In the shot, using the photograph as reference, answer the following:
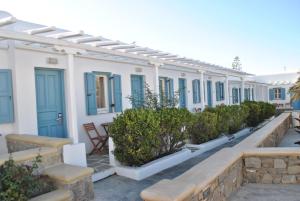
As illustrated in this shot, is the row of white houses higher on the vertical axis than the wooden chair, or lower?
higher

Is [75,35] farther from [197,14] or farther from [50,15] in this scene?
[197,14]

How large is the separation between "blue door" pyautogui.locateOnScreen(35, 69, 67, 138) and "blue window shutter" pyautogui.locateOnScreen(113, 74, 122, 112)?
1981 millimetres

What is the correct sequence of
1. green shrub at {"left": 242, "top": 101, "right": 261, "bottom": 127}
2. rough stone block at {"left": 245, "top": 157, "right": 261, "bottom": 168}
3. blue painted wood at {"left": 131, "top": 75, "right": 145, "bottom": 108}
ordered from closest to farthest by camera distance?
rough stone block at {"left": 245, "top": 157, "right": 261, "bottom": 168}, blue painted wood at {"left": 131, "top": 75, "right": 145, "bottom": 108}, green shrub at {"left": 242, "top": 101, "right": 261, "bottom": 127}

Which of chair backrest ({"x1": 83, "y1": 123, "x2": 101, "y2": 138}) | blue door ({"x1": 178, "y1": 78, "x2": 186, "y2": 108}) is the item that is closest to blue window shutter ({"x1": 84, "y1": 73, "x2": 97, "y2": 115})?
chair backrest ({"x1": 83, "y1": 123, "x2": 101, "y2": 138})

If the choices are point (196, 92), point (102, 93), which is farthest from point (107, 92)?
point (196, 92)

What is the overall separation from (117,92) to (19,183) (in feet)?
17.6

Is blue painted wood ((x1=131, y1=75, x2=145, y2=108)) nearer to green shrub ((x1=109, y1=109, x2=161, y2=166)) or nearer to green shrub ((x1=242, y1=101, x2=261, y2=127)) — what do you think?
green shrub ((x1=109, y1=109, x2=161, y2=166))

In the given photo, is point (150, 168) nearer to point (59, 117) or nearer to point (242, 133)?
point (59, 117)

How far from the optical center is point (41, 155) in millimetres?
4500

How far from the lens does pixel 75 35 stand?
17.8 ft

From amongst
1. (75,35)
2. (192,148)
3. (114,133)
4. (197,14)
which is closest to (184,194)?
(114,133)

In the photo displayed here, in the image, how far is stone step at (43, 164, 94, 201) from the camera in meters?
4.12

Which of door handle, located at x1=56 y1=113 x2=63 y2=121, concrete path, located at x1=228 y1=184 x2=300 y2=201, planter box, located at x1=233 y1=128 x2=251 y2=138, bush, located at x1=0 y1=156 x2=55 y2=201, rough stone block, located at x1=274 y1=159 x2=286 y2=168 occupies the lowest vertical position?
concrete path, located at x1=228 y1=184 x2=300 y2=201

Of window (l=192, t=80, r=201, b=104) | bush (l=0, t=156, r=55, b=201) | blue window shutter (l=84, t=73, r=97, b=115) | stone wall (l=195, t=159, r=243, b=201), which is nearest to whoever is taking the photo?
bush (l=0, t=156, r=55, b=201)
